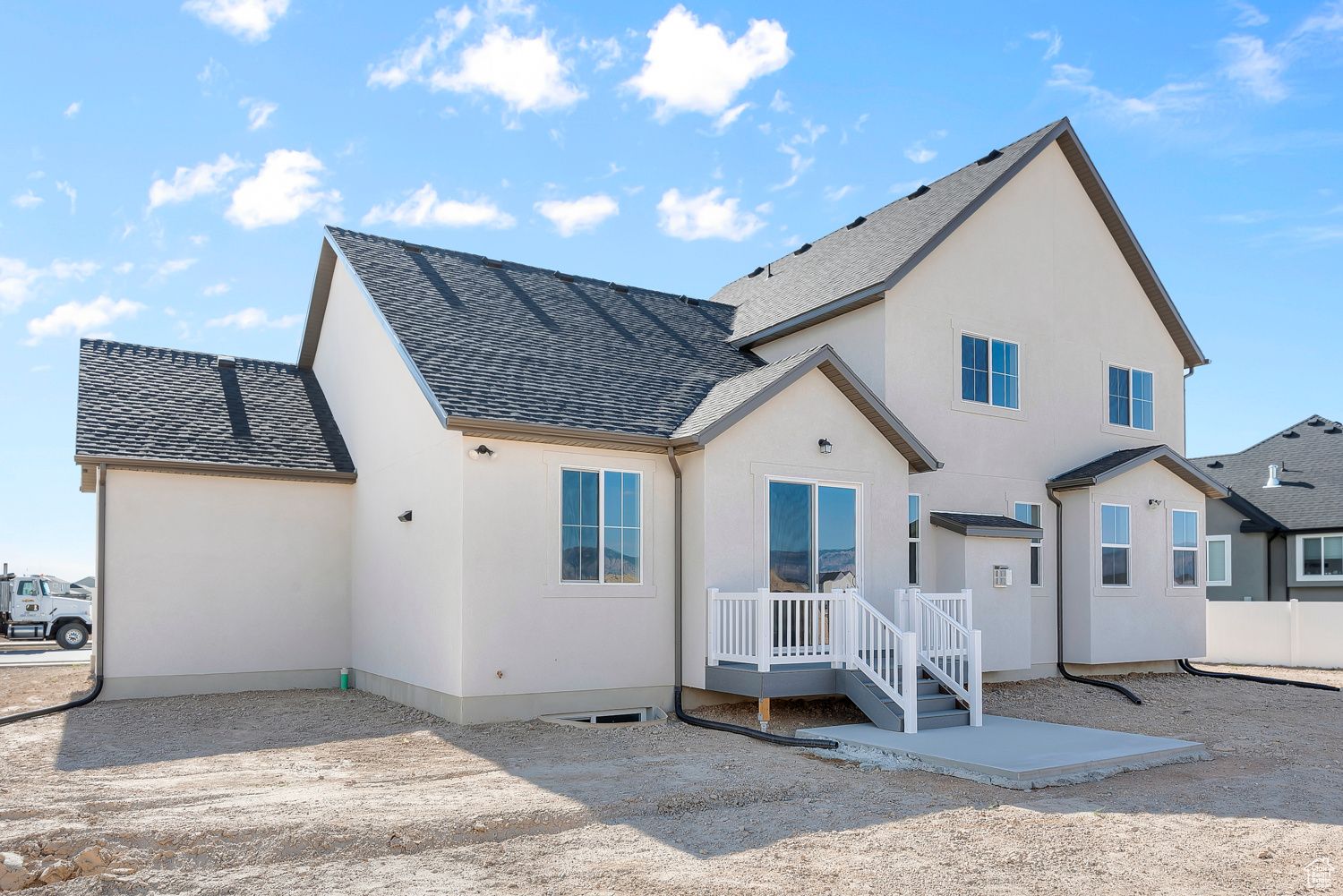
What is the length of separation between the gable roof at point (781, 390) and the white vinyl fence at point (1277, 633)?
11765 mm

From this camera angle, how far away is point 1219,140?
47.4 ft

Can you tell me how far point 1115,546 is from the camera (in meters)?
16.7

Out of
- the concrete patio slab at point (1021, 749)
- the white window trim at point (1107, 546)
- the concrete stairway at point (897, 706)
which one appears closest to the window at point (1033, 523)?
the white window trim at point (1107, 546)

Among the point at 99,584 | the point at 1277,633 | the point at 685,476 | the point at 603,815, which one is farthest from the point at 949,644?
the point at 1277,633

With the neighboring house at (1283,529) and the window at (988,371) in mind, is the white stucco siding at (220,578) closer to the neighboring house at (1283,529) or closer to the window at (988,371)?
the window at (988,371)

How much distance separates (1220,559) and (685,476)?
65.6 ft

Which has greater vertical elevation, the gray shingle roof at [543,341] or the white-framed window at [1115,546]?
the gray shingle roof at [543,341]

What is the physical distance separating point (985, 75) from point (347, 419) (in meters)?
11.4

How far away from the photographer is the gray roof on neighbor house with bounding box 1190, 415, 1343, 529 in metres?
24.5

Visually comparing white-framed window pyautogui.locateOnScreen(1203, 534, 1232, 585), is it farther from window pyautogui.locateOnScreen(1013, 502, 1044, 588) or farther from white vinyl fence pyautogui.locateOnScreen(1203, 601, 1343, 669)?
window pyautogui.locateOnScreen(1013, 502, 1044, 588)

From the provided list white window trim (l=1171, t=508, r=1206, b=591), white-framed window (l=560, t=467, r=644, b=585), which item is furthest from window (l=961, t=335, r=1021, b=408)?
white-framed window (l=560, t=467, r=644, b=585)

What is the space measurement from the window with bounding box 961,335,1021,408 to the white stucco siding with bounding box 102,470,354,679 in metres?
10.5

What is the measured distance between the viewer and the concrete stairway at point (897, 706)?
11.1 metres

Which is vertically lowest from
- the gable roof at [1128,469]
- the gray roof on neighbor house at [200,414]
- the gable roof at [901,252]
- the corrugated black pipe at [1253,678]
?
the corrugated black pipe at [1253,678]
